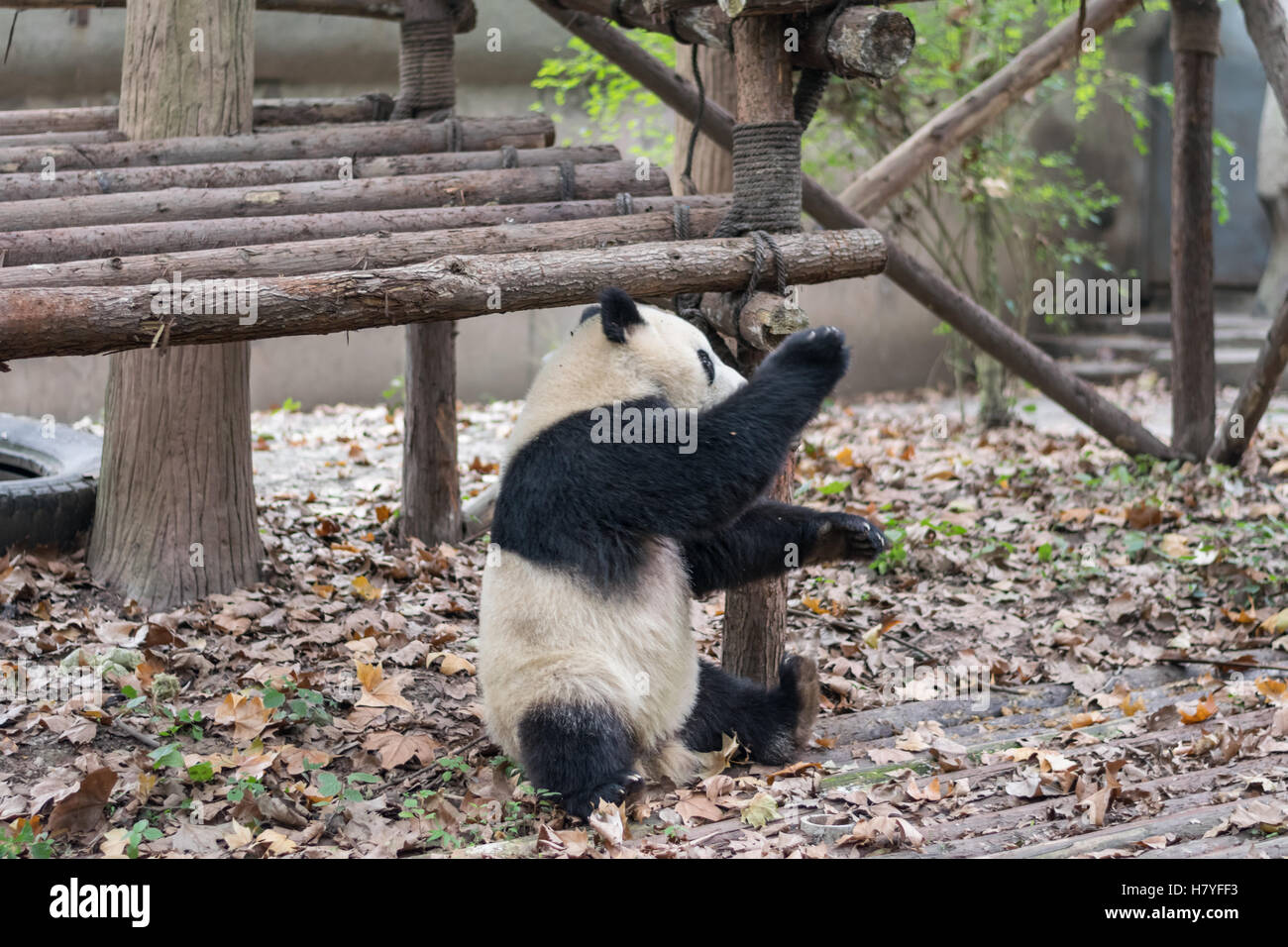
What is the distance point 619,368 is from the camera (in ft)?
11.1

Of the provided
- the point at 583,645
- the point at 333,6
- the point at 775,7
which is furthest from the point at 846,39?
the point at 333,6

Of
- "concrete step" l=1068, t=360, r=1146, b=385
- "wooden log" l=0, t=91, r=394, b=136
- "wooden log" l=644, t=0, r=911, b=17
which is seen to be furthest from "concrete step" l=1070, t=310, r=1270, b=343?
"wooden log" l=644, t=0, r=911, b=17

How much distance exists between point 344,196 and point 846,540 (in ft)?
6.76

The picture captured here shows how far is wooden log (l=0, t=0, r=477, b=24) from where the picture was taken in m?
5.68

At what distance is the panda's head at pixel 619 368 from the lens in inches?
132

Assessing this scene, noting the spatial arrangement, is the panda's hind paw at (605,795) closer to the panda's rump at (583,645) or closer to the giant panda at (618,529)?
the giant panda at (618,529)

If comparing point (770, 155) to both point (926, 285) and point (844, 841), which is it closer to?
point (844, 841)

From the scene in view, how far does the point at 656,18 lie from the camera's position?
4281 millimetres

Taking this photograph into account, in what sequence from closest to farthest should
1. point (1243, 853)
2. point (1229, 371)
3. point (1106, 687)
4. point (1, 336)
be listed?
point (1243, 853) < point (1, 336) < point (1106, 687) < point (1229, 371)

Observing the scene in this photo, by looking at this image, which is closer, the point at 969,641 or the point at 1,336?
the point at 1,336
